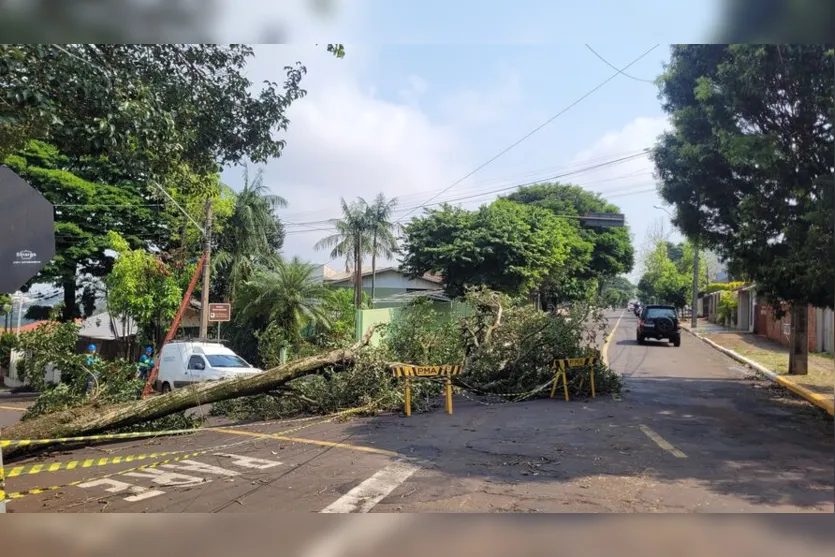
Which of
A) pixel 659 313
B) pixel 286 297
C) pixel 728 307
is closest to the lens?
pixel 286 297

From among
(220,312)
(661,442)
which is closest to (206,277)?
(220,312)

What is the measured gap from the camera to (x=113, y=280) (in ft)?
34.1

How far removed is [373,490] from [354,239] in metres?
5.62

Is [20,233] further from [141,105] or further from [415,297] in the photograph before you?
[415,297]

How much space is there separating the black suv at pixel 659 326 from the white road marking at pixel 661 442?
13.8 meters

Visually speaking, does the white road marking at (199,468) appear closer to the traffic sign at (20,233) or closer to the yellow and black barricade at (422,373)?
the traffic sign at (20,233)

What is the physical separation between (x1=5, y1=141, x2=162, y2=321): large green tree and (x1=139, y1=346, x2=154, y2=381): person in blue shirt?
5.11 ft

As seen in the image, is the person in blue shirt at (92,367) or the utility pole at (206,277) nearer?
the person in blue shirt at (92,367)

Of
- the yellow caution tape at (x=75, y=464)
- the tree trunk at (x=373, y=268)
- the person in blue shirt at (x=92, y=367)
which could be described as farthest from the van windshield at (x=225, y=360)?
the tree trunk at (x=373, y=268)

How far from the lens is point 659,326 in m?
20.2

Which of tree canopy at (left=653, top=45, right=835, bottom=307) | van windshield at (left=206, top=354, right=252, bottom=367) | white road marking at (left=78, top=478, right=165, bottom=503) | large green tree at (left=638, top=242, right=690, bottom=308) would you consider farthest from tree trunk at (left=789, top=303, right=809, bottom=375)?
large green tree at (left=638, top=242, right=690, bottom=308)

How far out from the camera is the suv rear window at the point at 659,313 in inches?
828

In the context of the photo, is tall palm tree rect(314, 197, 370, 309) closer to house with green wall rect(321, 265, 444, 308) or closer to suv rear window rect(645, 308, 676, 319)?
house with green wall rect(321, 265, 444, 308)

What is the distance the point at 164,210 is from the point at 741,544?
822cm
